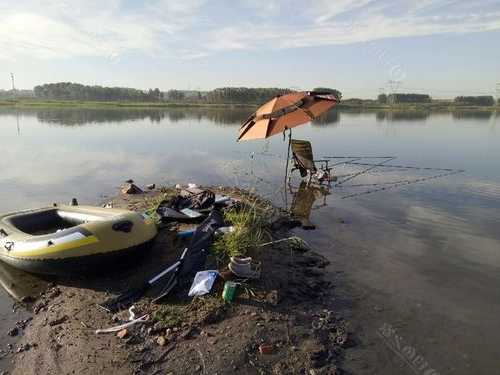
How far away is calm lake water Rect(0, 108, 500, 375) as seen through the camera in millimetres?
4875

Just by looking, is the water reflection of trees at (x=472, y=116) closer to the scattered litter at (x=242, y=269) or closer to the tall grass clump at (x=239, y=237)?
the tall grass clump at (x=239, y=237)

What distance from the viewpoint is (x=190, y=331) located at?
4645mm

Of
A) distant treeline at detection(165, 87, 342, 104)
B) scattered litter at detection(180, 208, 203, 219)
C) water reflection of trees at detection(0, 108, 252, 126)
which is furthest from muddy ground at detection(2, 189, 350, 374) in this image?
distant treeline at detection(165, 87, 342, 104)

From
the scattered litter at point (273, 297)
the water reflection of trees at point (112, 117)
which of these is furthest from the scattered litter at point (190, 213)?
the water reflection of trees at point (112, 117)

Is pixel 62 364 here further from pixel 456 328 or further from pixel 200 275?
pixel 456 328

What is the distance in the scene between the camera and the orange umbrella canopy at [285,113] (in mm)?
9148

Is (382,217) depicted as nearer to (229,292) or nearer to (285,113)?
(285,113)

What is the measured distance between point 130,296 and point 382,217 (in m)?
6.64

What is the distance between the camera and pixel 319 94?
10.0 m

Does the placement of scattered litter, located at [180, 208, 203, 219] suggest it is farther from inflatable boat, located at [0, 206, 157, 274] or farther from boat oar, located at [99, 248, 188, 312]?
boat oar, located at [99, 248, 188, 312]

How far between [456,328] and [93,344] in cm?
454

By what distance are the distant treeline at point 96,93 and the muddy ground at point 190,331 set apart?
349 ft

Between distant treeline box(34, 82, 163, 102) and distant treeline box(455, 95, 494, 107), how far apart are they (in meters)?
83.3

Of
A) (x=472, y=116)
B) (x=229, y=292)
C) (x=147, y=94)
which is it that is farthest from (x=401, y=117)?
(x=147, y=94)
